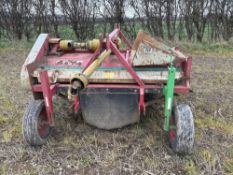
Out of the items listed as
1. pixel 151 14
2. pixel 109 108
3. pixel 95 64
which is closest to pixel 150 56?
pixel 95 64

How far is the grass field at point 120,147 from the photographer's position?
99.8 inches

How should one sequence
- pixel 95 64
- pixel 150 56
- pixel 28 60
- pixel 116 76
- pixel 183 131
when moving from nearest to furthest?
pixel 183 131
pixel 95 64
pixel 150 56
pixel 116 76
pixel 28 60

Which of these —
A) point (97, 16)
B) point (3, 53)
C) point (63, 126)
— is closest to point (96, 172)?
point (63, 126)

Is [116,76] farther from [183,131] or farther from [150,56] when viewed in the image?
[183,131]

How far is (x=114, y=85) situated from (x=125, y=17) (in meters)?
6.94

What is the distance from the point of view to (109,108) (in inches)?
118

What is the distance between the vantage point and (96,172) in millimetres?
2488

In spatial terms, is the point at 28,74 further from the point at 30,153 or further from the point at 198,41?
the point at 198,41

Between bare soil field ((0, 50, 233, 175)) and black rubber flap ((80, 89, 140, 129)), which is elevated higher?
black rubber flap ((80, 89, 140, 129))

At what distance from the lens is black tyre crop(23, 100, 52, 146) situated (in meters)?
2.69

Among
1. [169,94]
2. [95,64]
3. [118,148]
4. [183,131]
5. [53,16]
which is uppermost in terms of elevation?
[53,16]

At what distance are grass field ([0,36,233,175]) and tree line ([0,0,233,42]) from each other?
5.62 m

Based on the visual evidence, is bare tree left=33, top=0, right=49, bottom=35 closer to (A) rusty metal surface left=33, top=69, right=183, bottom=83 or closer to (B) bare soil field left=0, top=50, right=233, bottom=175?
(B) bare soil field left=0, top=50, right=233, bottom=175

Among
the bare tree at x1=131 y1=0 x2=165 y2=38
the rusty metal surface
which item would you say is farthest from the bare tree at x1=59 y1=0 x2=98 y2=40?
the rusty metal surface
